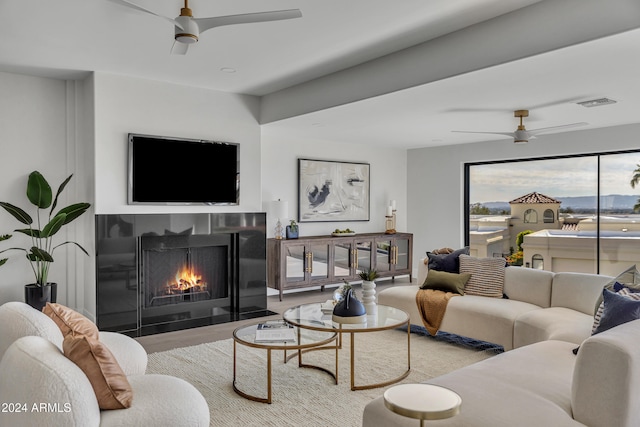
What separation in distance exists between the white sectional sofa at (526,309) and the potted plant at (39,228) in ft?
11.0

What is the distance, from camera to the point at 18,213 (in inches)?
177

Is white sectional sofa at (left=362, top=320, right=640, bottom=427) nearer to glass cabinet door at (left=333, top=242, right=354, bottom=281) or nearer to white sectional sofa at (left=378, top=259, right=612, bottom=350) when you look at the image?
white sectional sofa at (left=378, top=259, right=612, bottom=350)

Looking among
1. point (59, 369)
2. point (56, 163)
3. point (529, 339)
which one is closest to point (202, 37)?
point (56, 163)

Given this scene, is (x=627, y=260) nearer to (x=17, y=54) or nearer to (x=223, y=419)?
(x=223, y=419)

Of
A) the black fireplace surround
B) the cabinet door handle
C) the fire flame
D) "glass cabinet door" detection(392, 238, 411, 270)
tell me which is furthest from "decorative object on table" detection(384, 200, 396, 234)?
the fire flame

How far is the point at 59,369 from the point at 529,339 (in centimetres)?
326

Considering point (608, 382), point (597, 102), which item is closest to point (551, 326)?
point (608, 382)

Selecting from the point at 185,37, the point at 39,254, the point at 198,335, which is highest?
the point at 185,37

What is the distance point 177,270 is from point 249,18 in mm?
3416

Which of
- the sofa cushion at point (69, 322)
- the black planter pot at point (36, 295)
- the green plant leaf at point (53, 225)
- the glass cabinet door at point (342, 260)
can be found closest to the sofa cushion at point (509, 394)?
the sofa cushion at point (69, 322)

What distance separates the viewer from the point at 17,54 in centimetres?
412

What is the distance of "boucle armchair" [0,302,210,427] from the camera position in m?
1.67

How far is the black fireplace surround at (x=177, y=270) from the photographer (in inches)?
187

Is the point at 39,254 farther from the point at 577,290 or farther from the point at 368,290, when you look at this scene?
the point at 577,290
